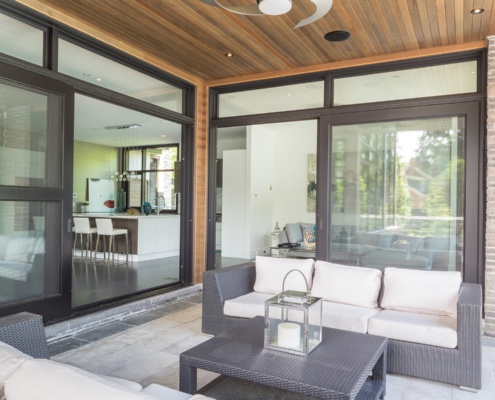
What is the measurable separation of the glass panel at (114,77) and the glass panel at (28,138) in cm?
48

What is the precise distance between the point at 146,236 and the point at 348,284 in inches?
219

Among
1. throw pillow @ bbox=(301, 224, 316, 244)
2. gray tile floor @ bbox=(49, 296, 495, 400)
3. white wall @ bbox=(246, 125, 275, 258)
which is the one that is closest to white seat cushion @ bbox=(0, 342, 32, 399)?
gray tile floor @ bbox=(49, 296, 495, 400)

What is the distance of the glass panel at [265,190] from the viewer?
895 cm

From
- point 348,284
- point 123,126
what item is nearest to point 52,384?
point 348,284

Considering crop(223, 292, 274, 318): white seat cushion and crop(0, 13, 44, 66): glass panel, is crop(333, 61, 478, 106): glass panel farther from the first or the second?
crop(0, 13, 44, 66): glass panel

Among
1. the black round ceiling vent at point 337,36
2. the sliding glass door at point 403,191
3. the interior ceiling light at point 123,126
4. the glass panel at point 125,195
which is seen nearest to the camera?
the black round ceiling vent at point 337,36

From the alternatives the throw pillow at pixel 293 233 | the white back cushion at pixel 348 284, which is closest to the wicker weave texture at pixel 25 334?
the white back cushion at pixel 348 284

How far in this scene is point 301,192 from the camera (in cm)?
984

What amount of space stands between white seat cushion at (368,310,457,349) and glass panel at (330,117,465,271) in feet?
4.95

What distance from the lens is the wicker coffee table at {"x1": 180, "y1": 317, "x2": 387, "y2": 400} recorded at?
6.38 ft

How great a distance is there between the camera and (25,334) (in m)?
2.06

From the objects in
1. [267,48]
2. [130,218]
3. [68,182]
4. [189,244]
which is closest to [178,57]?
[267,48]

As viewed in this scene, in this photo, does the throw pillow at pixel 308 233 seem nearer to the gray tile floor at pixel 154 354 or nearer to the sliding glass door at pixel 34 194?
the gray tile floor at pixel 154 354

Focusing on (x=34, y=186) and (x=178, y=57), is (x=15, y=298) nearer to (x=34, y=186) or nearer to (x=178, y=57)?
(x=34, y=186)
